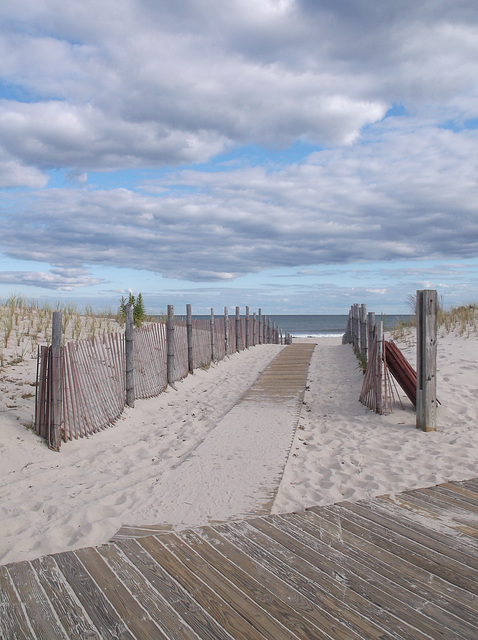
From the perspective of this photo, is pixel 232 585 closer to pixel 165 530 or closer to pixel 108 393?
pixel 165 530

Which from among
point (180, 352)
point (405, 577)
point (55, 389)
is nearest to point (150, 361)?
point (180, 352)

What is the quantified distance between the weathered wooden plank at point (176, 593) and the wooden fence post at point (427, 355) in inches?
174

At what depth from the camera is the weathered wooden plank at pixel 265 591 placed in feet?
7.20

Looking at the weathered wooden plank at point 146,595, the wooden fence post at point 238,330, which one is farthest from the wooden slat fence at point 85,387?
the wooden fence post at point 238,330

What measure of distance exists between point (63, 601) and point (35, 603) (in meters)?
0.13

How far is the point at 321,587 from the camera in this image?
2.49 metres

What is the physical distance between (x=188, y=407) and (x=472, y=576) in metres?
6.00

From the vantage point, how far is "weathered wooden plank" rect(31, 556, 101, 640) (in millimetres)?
2195

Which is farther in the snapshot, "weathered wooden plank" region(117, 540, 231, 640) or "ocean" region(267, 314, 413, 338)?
"ocean" region(267, 314, 413, 338)

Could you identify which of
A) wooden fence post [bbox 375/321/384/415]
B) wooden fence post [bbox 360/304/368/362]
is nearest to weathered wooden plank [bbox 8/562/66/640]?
wooden fence post [bbox 375/321/384/415]

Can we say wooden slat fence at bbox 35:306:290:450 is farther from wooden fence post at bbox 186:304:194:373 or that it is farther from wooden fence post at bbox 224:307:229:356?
wooden fence post at bbox 224:307:229:356

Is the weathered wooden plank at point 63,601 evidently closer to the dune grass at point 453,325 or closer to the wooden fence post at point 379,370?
the wooden fence post at point 379,370

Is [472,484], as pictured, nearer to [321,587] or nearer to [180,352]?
[321,587]

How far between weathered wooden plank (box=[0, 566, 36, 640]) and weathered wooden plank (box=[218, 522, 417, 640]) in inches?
47.1
